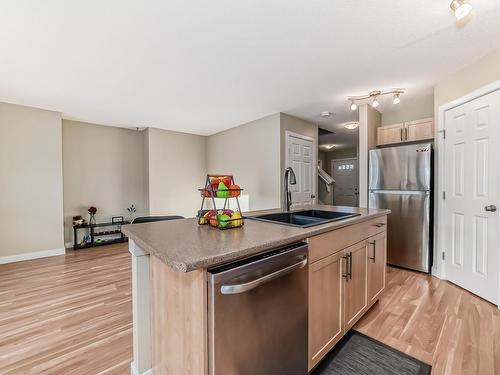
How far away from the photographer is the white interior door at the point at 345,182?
753cm

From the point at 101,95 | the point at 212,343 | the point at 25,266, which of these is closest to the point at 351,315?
the point at 212,343

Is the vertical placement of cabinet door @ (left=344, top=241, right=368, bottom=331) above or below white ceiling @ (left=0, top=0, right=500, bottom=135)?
below

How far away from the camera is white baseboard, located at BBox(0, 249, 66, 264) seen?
11.7 feet

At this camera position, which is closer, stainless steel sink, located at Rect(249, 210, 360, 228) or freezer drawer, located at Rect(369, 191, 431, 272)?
stainless steel sink, located at Rect(249, 210, 360, 228)

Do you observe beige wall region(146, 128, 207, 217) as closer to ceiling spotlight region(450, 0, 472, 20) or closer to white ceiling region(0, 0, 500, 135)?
white ceiling region(0, 0, 500, 135)

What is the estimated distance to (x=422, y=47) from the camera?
2.13 m

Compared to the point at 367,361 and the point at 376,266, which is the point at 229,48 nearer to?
the point at 376,266

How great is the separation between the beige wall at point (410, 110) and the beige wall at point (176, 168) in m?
2.93

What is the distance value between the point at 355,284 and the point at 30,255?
4763 millimetres

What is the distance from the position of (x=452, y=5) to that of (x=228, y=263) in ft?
7.28

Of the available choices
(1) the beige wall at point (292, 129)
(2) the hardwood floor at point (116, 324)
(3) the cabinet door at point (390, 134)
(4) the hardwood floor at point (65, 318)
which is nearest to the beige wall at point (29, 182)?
(4) the hardwood floor at point (65, 318)

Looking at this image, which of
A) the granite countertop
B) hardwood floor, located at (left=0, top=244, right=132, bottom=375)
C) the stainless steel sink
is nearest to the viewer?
the granite countertop

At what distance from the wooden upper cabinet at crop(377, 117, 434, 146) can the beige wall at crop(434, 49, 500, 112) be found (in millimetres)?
411

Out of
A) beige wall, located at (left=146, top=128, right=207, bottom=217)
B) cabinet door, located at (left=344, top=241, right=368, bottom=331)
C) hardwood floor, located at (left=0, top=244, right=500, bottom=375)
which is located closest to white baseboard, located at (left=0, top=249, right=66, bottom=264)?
hardwood floor, located at (left=0, top=244, right=500, bottom=375)
